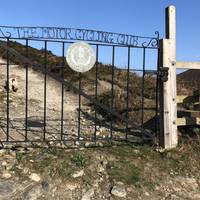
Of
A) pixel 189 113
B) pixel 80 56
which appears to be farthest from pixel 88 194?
pixel 189 113

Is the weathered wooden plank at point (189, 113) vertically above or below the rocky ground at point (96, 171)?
above

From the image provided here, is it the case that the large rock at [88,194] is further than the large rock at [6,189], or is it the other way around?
the large rock at [88,194]

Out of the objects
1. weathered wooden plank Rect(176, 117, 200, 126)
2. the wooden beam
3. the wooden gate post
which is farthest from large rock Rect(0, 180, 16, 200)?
the wooden beam

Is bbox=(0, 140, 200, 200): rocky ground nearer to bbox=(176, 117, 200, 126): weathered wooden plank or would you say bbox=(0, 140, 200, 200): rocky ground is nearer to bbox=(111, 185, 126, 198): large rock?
bbox=(111, 185, 126, 198): large rock

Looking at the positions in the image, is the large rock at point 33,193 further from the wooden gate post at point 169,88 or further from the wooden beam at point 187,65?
the wooden beam at point 187,65

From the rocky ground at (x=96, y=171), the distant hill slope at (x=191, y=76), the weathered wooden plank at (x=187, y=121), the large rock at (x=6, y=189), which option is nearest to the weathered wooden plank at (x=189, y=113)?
the weathered wooden plank at (x=187, y=121)

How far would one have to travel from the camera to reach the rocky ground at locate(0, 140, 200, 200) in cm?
593

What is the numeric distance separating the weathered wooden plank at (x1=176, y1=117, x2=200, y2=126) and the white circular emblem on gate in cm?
185

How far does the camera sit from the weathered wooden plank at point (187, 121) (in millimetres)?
7672

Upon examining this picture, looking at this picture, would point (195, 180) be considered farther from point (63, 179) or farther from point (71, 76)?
point (71, 76)

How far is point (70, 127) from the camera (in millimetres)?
8461

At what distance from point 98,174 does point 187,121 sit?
217 centimetres

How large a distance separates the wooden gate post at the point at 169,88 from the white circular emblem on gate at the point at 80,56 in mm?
1188

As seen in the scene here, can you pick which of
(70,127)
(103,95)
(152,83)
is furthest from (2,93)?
(152,83)
